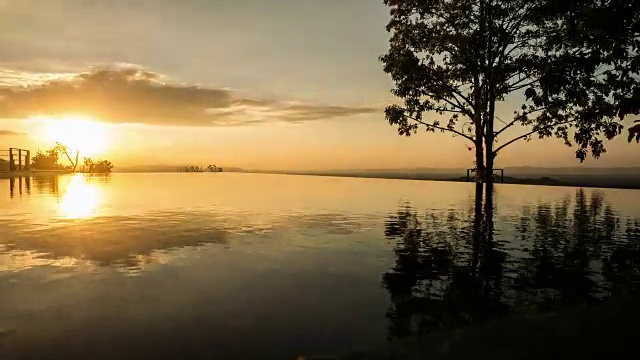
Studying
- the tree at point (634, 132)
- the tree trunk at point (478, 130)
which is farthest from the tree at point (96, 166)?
the tree at point (634, 132)

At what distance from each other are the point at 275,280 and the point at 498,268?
12.7 feet

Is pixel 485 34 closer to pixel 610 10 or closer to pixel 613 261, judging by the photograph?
pixel 610 10

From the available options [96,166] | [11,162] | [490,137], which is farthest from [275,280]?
[96,166]

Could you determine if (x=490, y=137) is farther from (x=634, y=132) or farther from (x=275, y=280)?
(x=275, y=280)

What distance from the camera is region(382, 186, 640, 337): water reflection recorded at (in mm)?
5734

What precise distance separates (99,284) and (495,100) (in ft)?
124

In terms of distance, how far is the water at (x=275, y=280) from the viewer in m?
4.83

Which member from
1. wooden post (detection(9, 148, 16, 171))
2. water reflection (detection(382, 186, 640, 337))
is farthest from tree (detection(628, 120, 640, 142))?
wooden post (detection(9, 148, 16, 171))

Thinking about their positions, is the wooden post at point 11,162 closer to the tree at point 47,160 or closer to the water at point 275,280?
the tree at point 47,160

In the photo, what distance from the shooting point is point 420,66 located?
38062 mm

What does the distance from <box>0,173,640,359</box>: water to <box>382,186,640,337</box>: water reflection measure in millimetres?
39

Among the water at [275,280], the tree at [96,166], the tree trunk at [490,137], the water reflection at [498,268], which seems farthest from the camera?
the tree at [96,166]

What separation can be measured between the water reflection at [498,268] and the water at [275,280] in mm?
39

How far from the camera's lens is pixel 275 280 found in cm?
723
